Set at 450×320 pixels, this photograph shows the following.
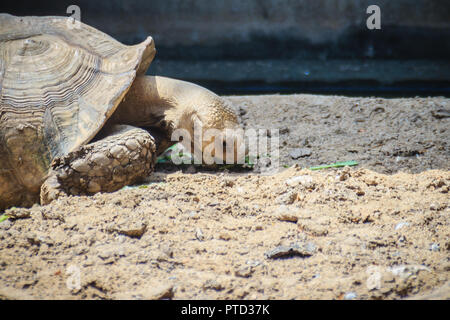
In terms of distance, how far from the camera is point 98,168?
286 cm

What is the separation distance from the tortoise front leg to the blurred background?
3353 mm

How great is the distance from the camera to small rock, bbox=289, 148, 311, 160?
367 cm

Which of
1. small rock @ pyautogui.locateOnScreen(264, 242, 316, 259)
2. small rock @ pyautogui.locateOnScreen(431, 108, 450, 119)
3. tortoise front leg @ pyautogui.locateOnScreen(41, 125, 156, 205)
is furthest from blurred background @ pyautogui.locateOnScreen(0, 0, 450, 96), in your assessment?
small rock @ pyautogui.locateOnScreen(264, 242, 316, 259)

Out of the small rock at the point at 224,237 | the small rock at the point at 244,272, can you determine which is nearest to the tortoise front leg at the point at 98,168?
the small rock at the point at 224,237

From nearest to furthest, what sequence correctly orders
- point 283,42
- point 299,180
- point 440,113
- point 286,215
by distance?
point 286,215, point 299,180, point 440,113, point 283,42

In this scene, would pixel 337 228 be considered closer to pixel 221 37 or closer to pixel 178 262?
pixel 178 262

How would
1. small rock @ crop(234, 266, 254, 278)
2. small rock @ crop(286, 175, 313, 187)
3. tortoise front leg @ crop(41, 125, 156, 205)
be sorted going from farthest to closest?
tortoise front leg @ crop(41, 125, 156, 205) → small rock @ crop(286, 175, 313, 187) → small rock @ crop(234, 266, 254, 278)

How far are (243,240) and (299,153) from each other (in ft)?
5.86

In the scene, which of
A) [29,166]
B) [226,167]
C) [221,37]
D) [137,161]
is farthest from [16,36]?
[221,37]

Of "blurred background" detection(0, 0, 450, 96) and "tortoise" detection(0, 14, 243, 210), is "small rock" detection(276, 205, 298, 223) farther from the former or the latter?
"blurred background" detection(0, 0, 450, 96)

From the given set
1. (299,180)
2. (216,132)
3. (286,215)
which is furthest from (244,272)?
(216,132)

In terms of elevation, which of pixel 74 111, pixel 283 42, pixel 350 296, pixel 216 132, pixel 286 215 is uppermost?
pixel 283 42

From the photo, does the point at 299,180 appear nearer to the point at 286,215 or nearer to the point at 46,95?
the point at 286,215

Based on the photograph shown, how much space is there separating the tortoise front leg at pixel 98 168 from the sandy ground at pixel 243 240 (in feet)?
0.68
